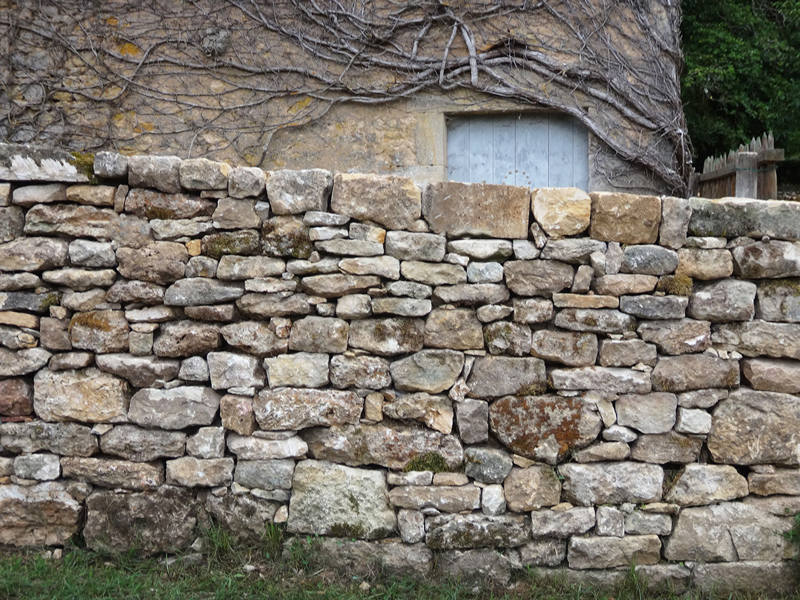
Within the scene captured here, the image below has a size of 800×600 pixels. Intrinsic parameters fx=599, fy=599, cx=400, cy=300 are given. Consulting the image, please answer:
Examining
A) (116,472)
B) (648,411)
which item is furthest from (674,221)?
(116,472)

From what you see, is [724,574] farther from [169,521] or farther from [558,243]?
[169,521]

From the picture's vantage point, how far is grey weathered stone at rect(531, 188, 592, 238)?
2.65m

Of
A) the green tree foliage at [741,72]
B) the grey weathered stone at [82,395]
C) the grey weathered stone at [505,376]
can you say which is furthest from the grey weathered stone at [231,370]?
the green tree foliage at [741,72]

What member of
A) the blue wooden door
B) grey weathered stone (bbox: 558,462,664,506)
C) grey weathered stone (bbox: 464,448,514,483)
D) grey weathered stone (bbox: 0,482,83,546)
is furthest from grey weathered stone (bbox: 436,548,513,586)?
the blue wooden door

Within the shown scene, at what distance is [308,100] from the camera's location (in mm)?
4703

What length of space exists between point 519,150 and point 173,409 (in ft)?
10.7

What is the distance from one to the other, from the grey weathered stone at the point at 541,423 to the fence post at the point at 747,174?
2138mm

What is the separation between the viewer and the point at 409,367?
2715 millimetres

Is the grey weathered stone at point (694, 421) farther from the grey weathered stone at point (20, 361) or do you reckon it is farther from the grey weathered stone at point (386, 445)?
the grey weathered stone at point (20, 361)

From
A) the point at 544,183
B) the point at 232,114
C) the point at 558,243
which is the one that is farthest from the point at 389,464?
the point at 232,114

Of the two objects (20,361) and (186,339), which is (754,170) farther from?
(20,361)

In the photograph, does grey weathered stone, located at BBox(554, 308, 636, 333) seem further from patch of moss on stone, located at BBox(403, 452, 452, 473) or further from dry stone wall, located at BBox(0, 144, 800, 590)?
patch of moss on stone, located at BBox(403, 452, 452, 473)

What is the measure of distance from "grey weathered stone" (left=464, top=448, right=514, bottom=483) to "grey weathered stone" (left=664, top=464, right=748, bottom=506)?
0.78 meters

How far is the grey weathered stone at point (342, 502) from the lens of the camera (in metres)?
2.73
